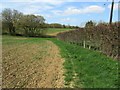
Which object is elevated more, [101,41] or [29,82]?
[101,41]

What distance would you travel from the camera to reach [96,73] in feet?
14.0

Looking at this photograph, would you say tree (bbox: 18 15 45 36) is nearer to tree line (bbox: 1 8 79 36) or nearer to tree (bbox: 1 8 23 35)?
tree line (bbox: 1 8 79 36)

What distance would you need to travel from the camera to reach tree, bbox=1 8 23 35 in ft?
169

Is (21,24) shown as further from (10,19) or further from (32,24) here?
(10,19)

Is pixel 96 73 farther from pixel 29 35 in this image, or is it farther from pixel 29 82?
pixel 29 35

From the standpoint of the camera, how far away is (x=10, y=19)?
5241cm

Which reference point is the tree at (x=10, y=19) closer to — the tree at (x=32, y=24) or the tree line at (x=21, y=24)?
the tree line at (x=21, y=24)

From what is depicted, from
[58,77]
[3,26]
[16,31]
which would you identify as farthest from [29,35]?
[58,77]

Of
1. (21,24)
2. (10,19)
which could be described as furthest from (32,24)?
(10,19)

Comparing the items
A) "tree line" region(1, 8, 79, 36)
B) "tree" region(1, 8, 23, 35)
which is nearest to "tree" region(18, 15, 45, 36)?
"tree line" region(1, 8, 79, 36)

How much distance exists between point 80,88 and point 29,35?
5145 cm

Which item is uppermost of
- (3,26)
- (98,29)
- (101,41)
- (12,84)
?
(3,26)

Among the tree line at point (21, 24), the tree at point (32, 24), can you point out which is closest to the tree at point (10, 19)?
the tree line at point (21, 24)

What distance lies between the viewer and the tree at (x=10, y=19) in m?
51.7
